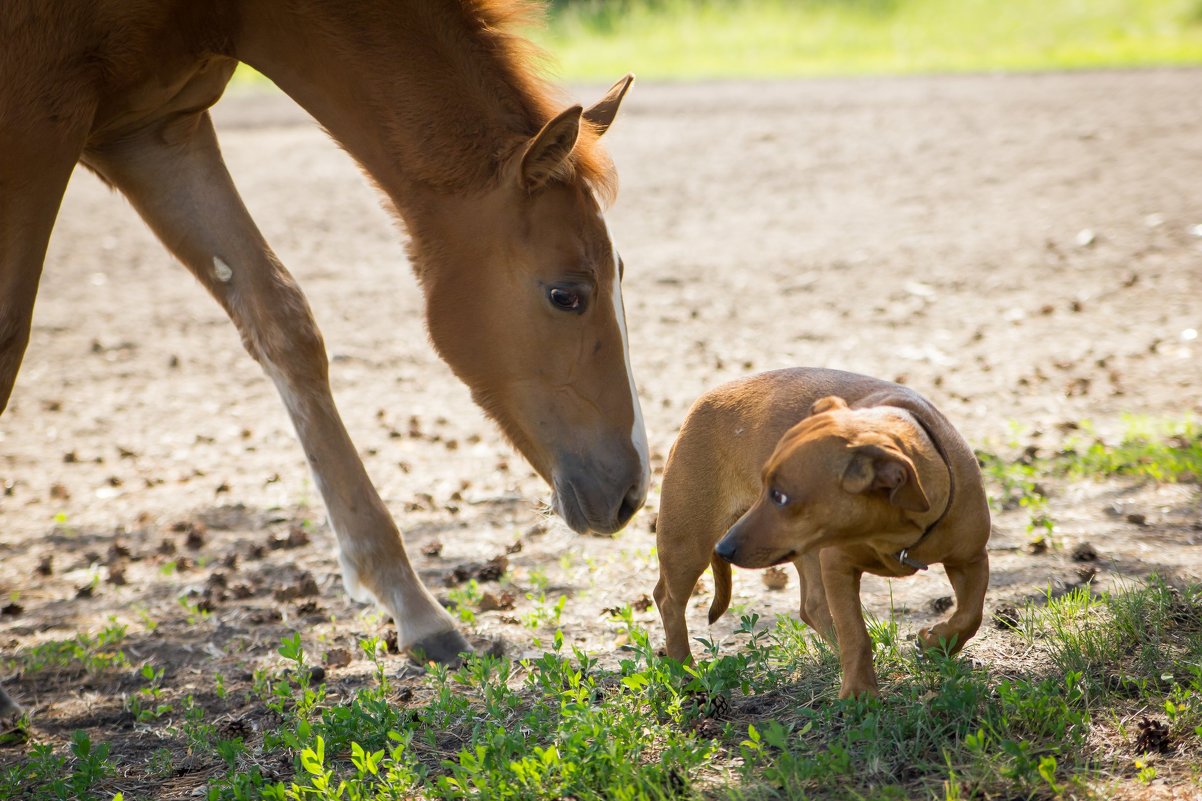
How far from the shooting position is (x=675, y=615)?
3471 mm

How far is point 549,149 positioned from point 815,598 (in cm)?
156

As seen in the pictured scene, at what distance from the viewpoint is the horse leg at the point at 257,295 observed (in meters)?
4.27

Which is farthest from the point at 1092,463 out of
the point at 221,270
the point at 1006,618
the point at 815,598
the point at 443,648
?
the point at 221,270

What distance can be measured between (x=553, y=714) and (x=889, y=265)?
250 inches

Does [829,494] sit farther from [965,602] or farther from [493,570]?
[493,570]

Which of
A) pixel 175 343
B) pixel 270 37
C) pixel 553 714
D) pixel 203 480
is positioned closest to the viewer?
pixel 553 714

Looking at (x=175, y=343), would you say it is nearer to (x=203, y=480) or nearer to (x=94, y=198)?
(x=203, y=480)

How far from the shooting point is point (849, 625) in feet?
9.91

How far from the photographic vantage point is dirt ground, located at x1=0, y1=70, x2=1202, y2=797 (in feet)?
14.7

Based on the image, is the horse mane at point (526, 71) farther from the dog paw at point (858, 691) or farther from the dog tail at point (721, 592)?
the dog paw at point (858, 691)

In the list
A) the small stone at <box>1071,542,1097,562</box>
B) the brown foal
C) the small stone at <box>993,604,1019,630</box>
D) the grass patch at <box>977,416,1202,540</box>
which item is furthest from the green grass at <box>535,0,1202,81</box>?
the brown foal

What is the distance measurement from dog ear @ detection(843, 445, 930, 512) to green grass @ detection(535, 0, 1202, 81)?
46.1 feet

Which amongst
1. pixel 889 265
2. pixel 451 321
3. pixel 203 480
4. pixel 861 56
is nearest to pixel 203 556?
pixel 203 480

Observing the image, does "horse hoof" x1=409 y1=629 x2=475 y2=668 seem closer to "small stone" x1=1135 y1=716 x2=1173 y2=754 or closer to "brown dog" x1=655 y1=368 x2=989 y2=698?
"brown dog" x1=655 y1=368 x2=989 y2=698
